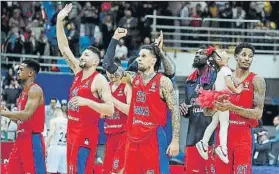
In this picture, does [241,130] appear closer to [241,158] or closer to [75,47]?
Result: [241,158]

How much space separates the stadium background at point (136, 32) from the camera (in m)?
25.7

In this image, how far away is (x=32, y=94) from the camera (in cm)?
1452

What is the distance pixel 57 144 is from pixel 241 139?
863 centimetres

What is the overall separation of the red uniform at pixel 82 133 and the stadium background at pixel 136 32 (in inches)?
417

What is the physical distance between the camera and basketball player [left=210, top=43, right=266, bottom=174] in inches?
511

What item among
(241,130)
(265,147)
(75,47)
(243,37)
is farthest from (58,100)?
(241,130)

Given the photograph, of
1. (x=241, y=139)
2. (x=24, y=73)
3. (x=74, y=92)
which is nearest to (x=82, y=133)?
(x=74, y=92)

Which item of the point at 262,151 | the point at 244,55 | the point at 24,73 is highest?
the point at 244,55

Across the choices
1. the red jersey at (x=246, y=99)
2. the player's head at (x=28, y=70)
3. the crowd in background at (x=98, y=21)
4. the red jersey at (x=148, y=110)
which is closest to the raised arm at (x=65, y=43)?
the player's head at (x=28, y=70)

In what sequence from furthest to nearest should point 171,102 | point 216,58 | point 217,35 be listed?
point 217,35
point 216,58
point 171,102

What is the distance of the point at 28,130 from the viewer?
571 inches

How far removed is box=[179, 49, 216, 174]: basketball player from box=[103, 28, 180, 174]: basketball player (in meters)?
1.31

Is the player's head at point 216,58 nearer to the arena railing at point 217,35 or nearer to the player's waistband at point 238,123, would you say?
the player's waistband at point 238,123

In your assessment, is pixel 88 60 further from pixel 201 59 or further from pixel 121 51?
pixel 121 51
